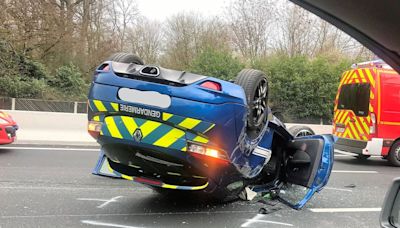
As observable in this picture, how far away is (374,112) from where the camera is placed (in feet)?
35.7

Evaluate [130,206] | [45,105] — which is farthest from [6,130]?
[45,105]

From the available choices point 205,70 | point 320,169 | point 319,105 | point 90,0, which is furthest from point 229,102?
point 90,0

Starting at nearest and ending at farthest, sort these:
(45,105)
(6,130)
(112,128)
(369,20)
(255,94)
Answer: (369,20) < (112,128) < (255,94) < (6,130) < (45,105)

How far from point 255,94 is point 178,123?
105cm

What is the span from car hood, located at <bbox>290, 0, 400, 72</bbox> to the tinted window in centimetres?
970

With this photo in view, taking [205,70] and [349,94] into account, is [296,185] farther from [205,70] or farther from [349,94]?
[205,70]

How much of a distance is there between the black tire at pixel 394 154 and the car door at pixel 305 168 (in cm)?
559

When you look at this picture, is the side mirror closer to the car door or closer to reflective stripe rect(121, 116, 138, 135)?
reflective stripe rect(121, 116, 138, 135)

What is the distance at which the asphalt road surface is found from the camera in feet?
17.5

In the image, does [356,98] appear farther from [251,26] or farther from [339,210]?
[251,26]

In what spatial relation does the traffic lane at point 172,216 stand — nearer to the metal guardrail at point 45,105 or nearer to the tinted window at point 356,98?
the tinted window at point 356,98

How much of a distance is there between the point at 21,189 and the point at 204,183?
290 centimetres

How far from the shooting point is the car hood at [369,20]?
1.62 meters

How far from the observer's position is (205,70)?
2105 cm
